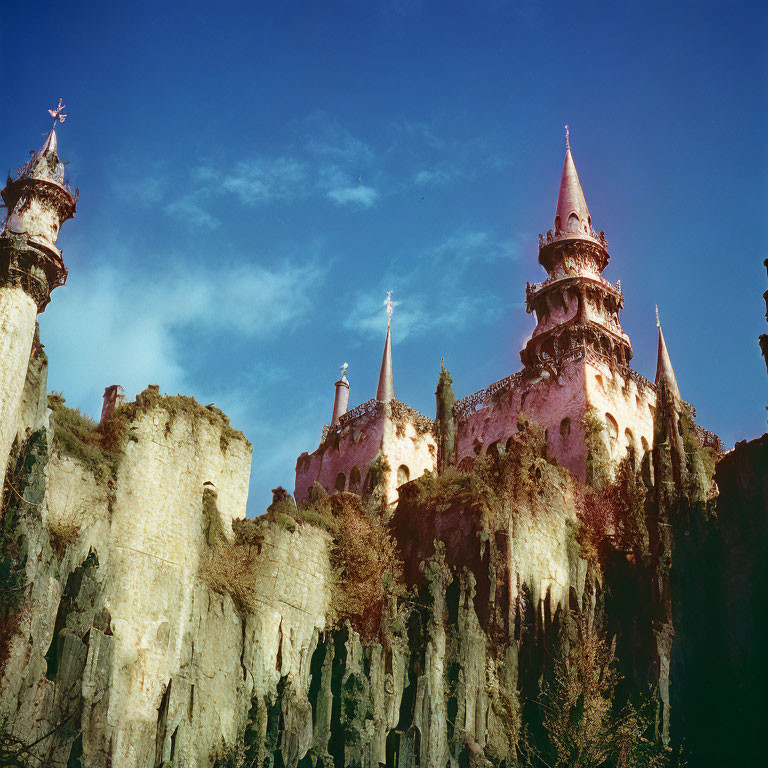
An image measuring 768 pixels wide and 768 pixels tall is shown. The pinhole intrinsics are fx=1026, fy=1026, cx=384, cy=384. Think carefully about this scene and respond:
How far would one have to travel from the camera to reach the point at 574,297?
56375 mm

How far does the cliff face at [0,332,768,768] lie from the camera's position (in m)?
27.8

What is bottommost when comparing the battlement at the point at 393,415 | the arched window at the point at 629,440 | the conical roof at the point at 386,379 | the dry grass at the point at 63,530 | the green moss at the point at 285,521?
the dry grass at the point at 63,530

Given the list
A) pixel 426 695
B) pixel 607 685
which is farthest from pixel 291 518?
pixel 607 685

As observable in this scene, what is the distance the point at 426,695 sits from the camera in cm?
3328

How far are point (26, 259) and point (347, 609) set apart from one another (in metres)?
16.0

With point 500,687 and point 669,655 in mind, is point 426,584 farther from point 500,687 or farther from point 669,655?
point 669,655

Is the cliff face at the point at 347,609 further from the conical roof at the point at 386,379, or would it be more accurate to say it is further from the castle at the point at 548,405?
the conical roof at the point at 386,379

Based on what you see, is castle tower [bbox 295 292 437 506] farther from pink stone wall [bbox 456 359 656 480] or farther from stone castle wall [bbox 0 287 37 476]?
stone castle wall [bbox 0 287 37 476]

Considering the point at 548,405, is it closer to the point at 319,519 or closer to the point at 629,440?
the point at 629,440

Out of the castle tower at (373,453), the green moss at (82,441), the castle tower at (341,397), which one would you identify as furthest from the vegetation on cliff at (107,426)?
the castle tower at (341,397)

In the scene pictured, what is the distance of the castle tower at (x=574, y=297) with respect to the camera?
53969 millimetres

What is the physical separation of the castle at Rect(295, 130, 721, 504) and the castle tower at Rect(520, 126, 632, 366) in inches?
2.3

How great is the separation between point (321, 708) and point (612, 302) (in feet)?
105

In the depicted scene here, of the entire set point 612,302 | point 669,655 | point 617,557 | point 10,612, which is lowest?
point 10,612
